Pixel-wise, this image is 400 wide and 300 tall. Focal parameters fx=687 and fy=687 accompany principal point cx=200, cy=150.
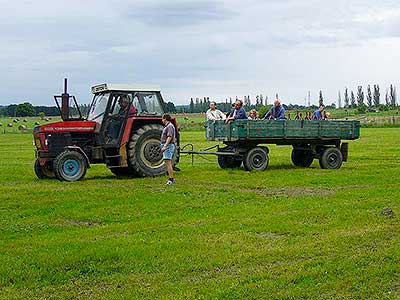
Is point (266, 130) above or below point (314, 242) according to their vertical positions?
above

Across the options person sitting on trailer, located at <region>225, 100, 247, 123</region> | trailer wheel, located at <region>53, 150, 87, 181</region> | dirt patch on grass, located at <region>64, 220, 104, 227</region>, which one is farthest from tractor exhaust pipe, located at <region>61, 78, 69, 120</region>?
dirt patch on grass, located at <region>64, 220, 104, 227</region>

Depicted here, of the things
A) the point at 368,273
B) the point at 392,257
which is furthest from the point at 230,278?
the point at 392,257

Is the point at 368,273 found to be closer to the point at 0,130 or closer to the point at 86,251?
the point at 86,251

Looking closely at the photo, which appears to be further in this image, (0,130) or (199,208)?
(0,130)

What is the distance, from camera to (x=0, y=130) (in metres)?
79.5

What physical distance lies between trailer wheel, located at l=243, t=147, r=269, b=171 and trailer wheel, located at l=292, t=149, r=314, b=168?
2.06 meters

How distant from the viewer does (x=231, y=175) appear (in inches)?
729

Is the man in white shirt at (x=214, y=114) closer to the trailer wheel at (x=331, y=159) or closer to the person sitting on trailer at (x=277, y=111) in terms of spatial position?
the person sitting on trailer at (x=277, y=111)

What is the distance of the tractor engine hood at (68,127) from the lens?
17641 mm

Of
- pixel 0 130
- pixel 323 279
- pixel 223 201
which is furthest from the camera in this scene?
pixel 0 130

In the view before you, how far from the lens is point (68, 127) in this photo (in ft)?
58.4

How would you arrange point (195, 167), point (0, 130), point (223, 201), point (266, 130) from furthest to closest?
point (0, 130)
point (195, 167)
point (266, 130)
point (223, 201)

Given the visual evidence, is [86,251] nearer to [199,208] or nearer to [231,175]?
[199,208]

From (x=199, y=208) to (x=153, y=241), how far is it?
3092 mm
